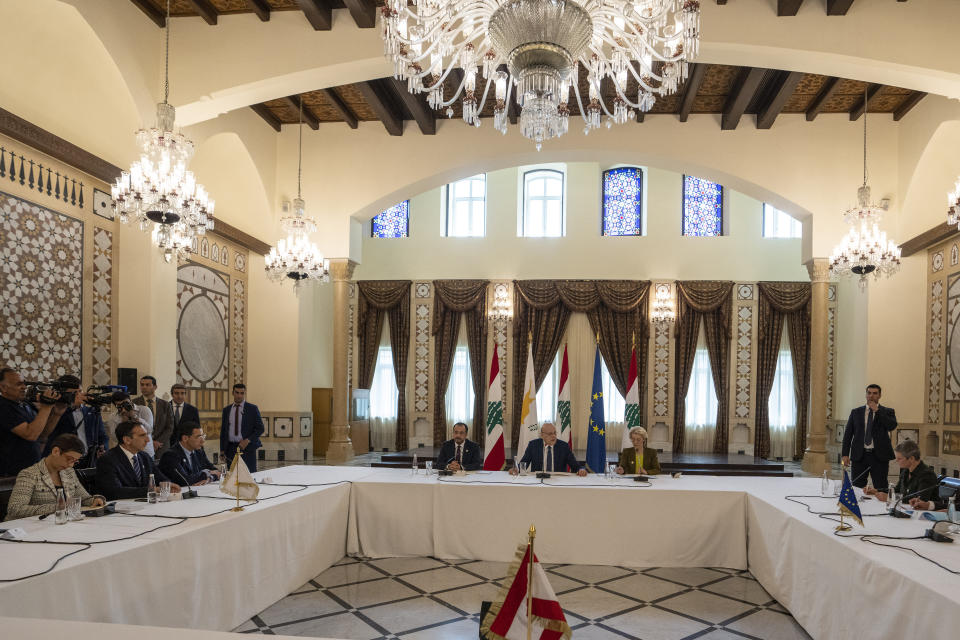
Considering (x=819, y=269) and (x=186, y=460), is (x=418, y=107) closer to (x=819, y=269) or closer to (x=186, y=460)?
(x=186, y=460)

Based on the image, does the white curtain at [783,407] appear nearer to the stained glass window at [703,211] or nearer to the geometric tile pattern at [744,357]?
the geometric tile pattern at [744,357]

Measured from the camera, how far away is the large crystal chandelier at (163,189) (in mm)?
6145

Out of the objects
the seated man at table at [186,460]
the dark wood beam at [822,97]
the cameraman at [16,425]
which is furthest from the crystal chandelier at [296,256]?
the dark wood beam at [822,97]

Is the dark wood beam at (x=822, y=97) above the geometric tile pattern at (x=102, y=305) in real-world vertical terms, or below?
above

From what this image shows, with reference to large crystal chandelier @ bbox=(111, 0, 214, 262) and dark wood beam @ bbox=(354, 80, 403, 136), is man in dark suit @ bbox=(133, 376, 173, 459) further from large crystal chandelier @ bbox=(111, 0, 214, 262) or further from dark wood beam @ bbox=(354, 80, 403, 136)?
dark wood beam @ bbox=(354, 80, 403, 136)

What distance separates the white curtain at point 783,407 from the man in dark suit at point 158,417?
456 inches

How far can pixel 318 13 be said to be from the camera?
7.95m

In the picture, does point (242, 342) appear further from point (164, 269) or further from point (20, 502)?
point (20, 502)

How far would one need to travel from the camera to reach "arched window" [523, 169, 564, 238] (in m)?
15.8

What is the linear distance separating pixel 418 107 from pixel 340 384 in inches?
180

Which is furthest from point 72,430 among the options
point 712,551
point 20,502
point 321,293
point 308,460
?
point 321,293

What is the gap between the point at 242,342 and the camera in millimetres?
11883

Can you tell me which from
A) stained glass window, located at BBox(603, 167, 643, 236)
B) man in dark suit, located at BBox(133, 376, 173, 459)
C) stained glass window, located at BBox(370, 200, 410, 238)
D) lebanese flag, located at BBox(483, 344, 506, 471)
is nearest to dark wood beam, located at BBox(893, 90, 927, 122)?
stained glass window, located at BBox(603, 167, 643, 236)

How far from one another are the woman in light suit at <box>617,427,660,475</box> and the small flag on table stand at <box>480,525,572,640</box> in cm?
490
